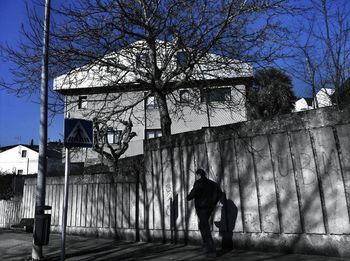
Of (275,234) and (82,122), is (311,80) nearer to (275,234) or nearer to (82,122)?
(275,234)

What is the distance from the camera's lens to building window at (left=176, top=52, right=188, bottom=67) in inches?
364

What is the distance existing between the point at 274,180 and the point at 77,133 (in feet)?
12.5

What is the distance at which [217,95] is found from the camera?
1097cm

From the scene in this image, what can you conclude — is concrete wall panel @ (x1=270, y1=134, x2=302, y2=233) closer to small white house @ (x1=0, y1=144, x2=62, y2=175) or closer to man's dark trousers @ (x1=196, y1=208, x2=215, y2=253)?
man's dark trousers @ (x1=196, y1=208, x2=215, y2=253)

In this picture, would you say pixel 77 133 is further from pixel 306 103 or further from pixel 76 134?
pixel 306 103

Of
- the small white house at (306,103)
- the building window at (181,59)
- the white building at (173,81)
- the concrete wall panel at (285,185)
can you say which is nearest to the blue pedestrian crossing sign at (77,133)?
the white building at (173,81)

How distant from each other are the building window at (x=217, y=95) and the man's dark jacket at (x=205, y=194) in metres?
4.11

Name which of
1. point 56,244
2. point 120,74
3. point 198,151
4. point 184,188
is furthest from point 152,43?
point 56,244

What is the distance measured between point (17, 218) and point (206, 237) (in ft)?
40.8

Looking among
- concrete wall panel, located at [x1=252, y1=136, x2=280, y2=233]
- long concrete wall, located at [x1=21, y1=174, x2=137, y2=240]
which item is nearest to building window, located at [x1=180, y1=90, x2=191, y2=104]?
long concrete wall, located at [x1=21, y1=174, x2=137, y2=240]

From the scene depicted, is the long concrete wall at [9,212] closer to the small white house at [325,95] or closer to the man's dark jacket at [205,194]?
the man's dark jacket at [205,194]

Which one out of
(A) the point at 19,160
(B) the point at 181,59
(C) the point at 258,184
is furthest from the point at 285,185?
(A) the point at 19,160

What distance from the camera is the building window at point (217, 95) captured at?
1021 cm

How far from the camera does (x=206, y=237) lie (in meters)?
6.43
